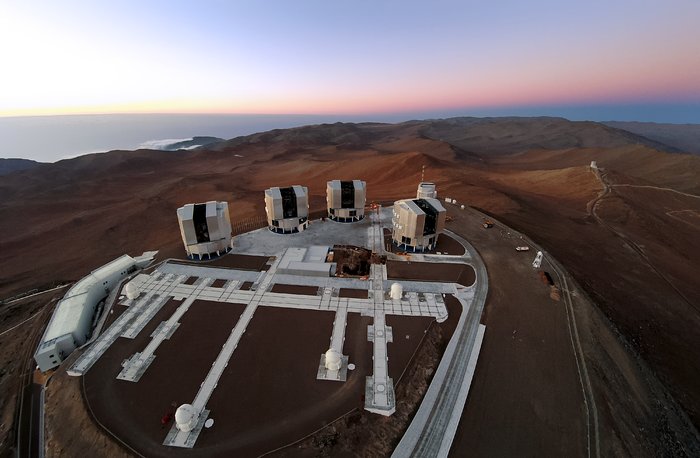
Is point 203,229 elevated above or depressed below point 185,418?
above

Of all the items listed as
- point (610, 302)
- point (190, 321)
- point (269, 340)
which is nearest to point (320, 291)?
point (269, 340)

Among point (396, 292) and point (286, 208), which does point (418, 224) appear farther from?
point (286, 208)

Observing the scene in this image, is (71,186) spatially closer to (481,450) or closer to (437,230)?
(437,230)

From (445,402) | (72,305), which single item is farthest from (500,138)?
(72,305)

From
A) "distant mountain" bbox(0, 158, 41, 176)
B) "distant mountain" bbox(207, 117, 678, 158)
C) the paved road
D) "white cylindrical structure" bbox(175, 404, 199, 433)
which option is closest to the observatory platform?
"white cylindrical structure" bbox(175, 404, 199, 433)

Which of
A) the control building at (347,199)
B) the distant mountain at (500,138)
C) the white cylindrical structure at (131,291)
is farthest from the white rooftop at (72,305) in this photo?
the distant mountain at (500,138)

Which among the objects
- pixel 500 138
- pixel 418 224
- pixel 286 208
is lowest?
pixel 500 138
